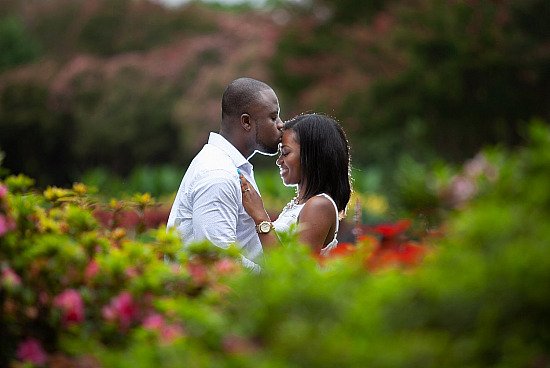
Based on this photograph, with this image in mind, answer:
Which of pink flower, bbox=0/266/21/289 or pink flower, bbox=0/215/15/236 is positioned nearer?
pink flower, bbox=0/266/21/289

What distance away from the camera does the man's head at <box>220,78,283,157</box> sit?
5493mm

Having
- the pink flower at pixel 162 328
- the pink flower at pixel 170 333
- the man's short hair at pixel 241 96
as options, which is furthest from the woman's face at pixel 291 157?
the pink flower at pixel 170 333

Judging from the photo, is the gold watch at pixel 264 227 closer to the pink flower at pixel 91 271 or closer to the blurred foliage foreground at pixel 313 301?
the blurred foliage foreground at pixel 313 301

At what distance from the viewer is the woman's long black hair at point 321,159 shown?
17.8ft

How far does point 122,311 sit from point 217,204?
166cm

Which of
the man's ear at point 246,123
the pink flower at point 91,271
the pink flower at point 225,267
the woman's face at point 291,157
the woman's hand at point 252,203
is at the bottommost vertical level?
the pink flower at point 91,271

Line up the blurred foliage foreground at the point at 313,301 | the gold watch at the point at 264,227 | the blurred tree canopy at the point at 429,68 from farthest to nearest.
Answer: the blurred tree canopy at the point at 429,68 → the gold watch at the point at 264,227 → the blurred foliage foreground at the point at 313,301

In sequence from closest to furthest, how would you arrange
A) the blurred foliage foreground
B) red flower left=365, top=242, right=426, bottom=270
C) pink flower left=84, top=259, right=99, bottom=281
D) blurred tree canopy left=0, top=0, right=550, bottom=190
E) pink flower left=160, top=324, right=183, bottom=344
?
the blurred foliage foreground < pink flower left=160, top=324, right=183, bottom=344 < red flower left=365, top=242, right=426, bottom=270 < pink flower left=84, top=259, right=99, bottom=281 < blurred tree canopy left=0, top=0, right=550, bottom=190

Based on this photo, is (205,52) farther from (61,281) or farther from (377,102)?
(61,281)

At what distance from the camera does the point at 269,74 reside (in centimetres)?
3095

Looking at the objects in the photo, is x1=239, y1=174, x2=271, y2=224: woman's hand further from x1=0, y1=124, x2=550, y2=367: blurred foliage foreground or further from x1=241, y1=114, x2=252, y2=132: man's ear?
x1=0, y1=124, x2=550, y2=367: blurred foliage foreground

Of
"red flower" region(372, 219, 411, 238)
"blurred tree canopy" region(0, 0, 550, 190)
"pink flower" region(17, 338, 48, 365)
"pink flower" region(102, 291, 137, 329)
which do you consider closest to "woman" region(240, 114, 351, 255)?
"red flower" region(372, 219, 411, 238)

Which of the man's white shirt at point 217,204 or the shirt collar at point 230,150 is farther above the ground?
the shirt collar at point 230,150

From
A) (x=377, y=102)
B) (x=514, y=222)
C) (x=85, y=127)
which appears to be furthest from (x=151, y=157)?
(x=514, y=222)
